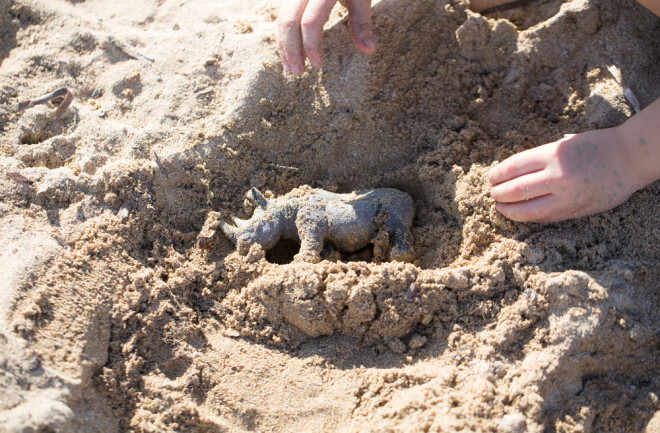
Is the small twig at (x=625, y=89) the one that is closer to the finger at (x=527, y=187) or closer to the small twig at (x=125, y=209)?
the finger at (x=527, y=187)

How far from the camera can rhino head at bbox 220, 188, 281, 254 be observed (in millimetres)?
2539

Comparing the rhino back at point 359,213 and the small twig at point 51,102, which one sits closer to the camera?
the rhino back at point 359,213

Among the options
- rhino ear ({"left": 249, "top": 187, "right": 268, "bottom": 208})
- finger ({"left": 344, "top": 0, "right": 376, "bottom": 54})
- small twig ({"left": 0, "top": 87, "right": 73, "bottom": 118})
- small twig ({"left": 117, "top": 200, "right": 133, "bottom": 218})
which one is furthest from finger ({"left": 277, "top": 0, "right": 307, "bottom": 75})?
small twig ({"left": 0, "top": 87, "right": 73, "bottom": 118})

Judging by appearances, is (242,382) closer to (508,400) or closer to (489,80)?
(508,400)

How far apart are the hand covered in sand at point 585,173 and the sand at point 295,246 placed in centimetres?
10

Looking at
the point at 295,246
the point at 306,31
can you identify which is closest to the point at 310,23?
the point at 306,31

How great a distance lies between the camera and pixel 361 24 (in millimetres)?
2678

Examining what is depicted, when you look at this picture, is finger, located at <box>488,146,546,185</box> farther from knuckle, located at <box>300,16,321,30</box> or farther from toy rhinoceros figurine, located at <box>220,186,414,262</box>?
knuckle, located at <box>300,16,321,30</box>

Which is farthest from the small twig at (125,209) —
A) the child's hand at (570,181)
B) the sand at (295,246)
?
the child's hand at (570,181)

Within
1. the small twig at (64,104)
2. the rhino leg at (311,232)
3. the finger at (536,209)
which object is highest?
the small twig at (64,104)

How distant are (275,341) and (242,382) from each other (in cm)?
23

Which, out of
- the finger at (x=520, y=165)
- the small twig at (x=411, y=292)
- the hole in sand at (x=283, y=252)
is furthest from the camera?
the hole in sand at (x=283, y=252)

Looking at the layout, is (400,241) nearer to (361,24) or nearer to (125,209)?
(361,24)

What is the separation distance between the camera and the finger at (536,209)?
7.58 ft
